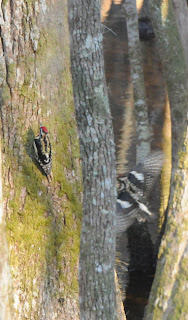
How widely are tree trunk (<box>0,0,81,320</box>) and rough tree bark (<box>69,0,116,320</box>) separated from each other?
0.32 ft

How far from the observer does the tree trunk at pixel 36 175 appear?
102 inches

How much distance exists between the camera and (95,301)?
9.50 feet

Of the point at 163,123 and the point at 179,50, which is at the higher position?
the point at 179,50

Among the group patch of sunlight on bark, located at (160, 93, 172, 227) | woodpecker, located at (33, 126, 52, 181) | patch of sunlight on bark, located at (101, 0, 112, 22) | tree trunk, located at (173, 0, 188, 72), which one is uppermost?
patch of sunlight on bark, located at (101, 0, 112, 22)

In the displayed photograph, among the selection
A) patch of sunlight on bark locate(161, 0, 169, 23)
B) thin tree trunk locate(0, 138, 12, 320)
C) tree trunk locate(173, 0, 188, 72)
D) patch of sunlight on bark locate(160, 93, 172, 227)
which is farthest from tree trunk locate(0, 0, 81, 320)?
patch of sunlight on bark locate(160, 93, 172, 227)

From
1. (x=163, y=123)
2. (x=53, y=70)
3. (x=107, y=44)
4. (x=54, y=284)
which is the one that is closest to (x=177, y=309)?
(x=54, y=284)

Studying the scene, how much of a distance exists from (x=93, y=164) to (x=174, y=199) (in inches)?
84.7

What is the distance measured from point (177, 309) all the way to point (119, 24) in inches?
191

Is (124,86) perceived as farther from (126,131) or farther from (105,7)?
(105,7)

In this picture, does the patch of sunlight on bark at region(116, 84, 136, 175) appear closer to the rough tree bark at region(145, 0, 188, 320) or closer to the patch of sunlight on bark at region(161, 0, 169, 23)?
the rough tree bark at region(145, 0, 188, 320)

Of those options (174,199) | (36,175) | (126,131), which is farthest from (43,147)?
(126,131)

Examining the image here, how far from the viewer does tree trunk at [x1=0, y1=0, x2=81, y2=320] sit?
258 centimetres

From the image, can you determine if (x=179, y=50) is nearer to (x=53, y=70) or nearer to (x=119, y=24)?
(x=119, y=24)

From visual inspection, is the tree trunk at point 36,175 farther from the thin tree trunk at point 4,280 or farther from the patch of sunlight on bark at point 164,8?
the patch of sunlight on bark at point 164,8
